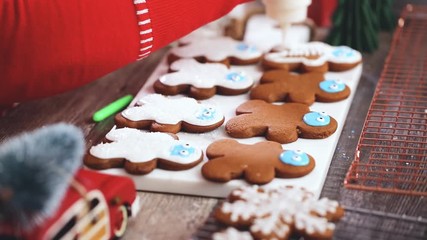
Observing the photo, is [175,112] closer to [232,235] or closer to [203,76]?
[203,76]

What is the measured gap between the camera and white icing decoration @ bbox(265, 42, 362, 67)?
1.13 meters

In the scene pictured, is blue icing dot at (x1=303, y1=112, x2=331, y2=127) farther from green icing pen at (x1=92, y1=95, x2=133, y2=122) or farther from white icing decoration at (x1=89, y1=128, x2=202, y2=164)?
green icing pen at (x1=92, y1=95, x2=133, y2=122)

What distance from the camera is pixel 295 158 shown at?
0.84m

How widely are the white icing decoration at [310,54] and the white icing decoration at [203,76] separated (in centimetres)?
10

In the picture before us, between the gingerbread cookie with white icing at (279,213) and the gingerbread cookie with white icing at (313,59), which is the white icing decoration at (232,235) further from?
the gingerbread cookie with white icing at (313,59)

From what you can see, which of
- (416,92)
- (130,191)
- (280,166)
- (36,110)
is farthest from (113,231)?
(416,92)

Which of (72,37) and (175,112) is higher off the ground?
(72,37)

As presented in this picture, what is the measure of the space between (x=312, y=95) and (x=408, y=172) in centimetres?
22

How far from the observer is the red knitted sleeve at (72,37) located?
0.87 m

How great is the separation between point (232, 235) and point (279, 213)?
7 cm

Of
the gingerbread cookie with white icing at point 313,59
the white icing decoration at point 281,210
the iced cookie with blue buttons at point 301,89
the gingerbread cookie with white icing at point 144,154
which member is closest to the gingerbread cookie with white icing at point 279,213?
the white icing decoration at point 281,210

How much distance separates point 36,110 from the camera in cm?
112

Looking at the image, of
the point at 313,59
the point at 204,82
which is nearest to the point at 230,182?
the point at 204,82

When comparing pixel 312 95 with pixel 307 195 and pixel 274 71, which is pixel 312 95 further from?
pixel 307 195
